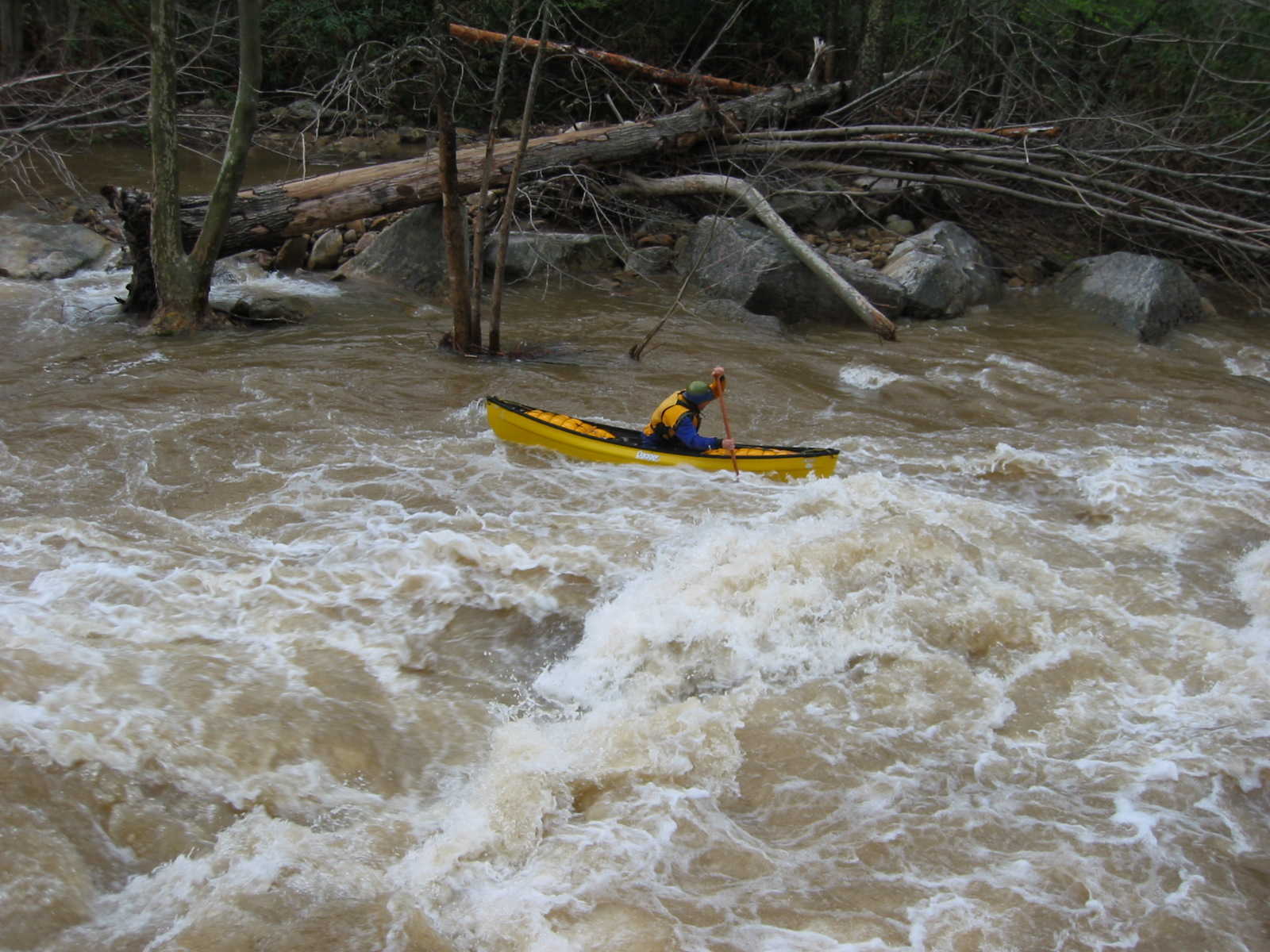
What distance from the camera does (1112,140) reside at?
438 inches

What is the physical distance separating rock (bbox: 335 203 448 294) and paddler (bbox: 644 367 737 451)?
15.9ft

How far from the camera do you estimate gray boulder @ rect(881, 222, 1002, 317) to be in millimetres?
10422

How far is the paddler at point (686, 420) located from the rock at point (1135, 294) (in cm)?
587

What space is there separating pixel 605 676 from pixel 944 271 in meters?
7.60

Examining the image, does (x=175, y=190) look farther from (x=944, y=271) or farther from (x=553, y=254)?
(x=944, y=271)

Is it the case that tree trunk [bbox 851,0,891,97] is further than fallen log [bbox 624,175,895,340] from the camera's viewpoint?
Yes

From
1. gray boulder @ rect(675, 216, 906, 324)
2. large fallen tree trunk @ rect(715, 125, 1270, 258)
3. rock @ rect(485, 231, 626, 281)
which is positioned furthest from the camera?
rock @ rect(485, 231, 626, 281)

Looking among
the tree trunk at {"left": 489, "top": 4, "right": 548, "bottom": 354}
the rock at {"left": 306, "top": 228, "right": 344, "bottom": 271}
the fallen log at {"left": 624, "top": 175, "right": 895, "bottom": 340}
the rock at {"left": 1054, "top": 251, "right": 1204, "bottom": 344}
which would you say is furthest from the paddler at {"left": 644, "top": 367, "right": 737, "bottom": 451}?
the rock at {"left": 306, "top": 228, "right": 344, "bottom": 271}

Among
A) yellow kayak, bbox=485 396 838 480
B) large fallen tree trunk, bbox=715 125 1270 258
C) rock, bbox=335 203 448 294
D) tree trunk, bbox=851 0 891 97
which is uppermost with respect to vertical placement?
tree trunk, bbox=851 0 891 97

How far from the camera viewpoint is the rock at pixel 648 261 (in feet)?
37.1

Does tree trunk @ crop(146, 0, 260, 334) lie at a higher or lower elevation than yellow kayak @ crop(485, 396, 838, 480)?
higher

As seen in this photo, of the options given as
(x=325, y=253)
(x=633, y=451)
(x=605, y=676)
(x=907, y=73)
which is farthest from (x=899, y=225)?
(x=605, y=676)

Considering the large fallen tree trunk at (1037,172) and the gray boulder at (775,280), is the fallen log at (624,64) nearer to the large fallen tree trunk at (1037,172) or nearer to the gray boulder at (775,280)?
the large fallen tree trunk at (1037,172)

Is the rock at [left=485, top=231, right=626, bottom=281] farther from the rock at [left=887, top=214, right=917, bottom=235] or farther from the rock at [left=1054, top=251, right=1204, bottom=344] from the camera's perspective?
the rock at [left=1054, top=251, right=1204, bottom=344]
